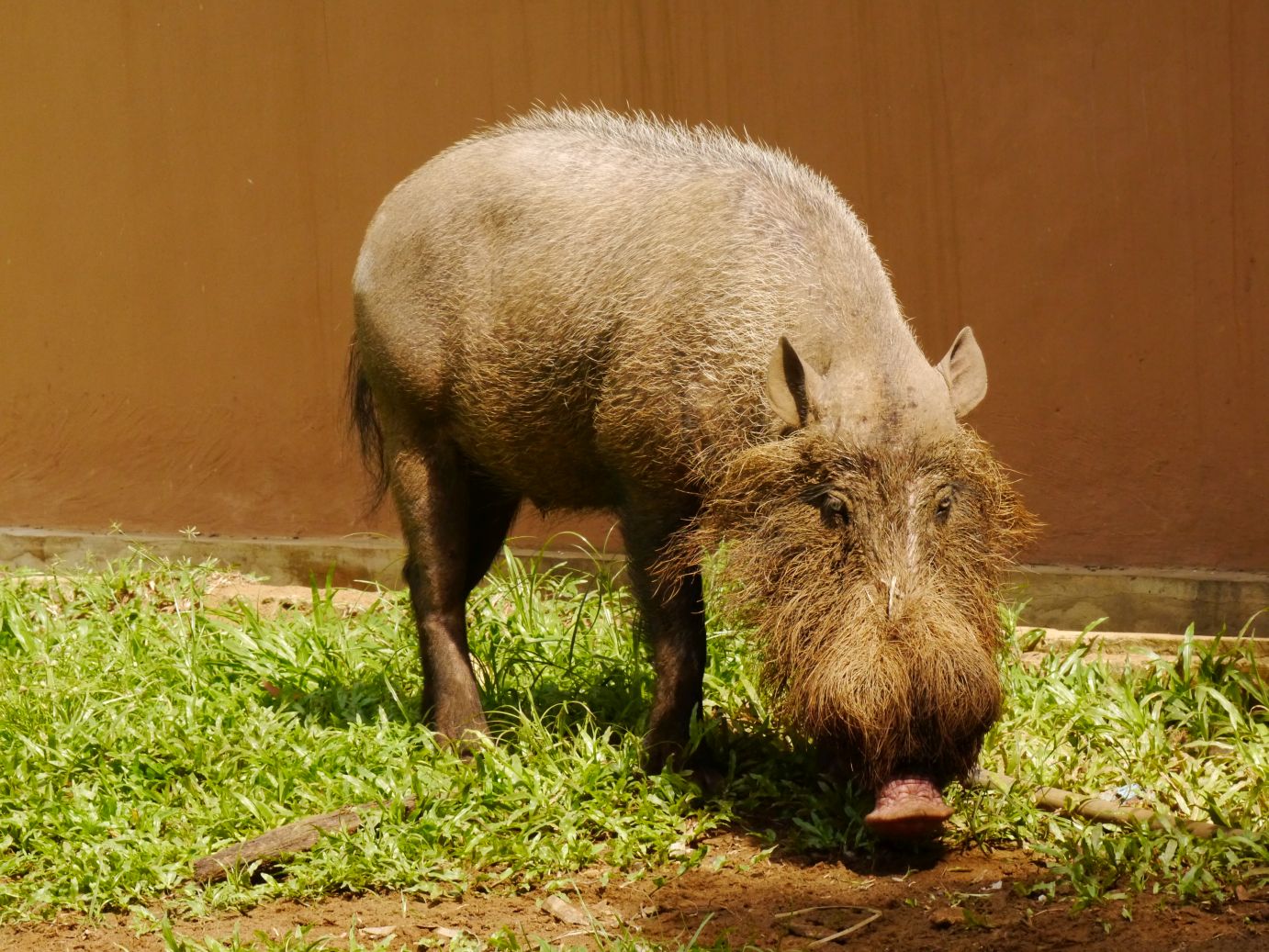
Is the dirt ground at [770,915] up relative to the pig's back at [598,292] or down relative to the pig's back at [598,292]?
down

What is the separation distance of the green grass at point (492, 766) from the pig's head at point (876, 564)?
0.44 m

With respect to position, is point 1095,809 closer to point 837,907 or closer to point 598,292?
point 837,907

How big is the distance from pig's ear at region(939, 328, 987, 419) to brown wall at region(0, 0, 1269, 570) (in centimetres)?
208

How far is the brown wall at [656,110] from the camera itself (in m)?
5.75

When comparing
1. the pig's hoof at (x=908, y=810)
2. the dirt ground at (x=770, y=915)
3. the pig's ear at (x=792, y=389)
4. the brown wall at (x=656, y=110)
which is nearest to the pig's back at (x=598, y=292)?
the pig's ear at (x=792, y=389)

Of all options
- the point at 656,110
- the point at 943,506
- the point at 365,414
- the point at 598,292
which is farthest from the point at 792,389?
the point at 656,110

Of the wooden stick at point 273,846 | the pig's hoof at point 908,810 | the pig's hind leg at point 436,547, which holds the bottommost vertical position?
the wooden stick at point 273,846

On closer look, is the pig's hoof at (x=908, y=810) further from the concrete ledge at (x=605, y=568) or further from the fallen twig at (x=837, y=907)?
the concrete ledge at (x=605, y=568)

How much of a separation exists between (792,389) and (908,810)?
1066 millimetres

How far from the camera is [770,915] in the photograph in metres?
3.57

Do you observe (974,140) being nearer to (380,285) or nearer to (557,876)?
(380,285)

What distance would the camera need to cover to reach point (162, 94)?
7.30m

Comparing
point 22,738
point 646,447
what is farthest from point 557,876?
point 22,738

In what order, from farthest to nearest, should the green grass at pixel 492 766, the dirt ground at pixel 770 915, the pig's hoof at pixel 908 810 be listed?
1. the green grass at pixel 492 766
2. the pig's hoof at pixel 908 810
3. the dirt ground at pixel 770 915
